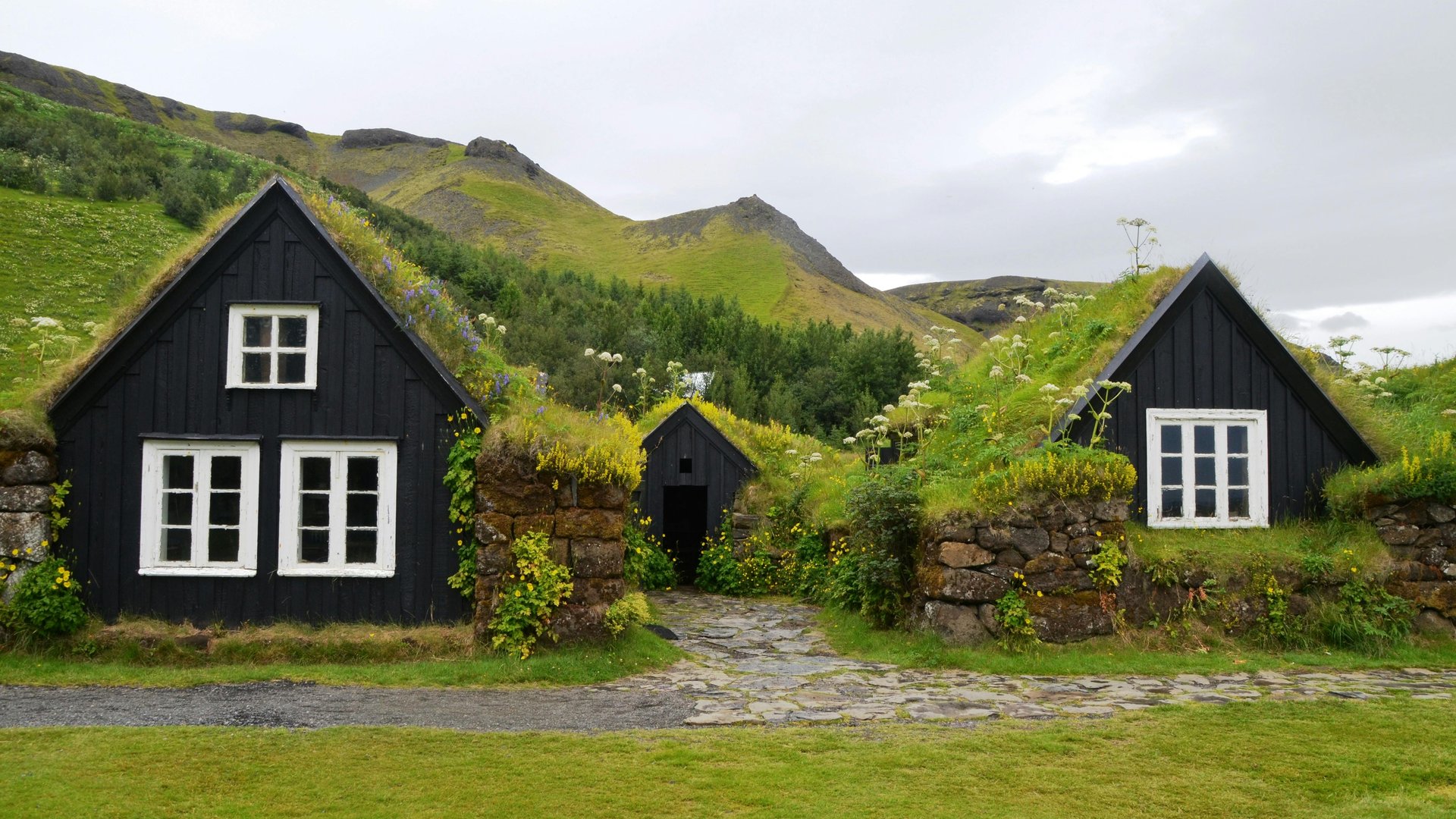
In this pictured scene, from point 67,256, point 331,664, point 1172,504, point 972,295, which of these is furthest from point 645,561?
point 972,295

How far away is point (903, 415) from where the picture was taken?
18.3 m

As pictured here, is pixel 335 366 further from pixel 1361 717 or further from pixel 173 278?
pixel 1361 717

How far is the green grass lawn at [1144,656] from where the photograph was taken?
1150 centimetres

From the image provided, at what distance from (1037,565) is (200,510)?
10.3 m

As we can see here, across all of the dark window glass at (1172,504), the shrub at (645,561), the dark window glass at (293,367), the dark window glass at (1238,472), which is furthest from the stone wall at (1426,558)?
the dark window glass at (293,367)

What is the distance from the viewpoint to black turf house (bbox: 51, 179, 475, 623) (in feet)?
38.7

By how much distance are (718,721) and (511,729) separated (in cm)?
187

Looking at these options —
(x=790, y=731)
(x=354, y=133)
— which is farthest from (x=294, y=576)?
(x=354, y=133)

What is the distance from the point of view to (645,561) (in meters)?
19.5

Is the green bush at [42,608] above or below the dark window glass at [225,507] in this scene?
below

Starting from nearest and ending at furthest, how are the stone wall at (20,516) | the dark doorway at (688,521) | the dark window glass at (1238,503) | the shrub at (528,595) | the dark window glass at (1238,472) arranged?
the shrub at (528,595)
the stone wall at (20,516)
the dark window glass at (1238,503)
the dark window glass at (1238,472)
the dark doorway at (688,521)

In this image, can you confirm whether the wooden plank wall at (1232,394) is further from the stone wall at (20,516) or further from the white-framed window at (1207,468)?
the stone wall at (20,516)

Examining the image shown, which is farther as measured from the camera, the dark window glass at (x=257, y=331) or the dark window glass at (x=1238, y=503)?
the dark window glass at (x=1238, y=503)

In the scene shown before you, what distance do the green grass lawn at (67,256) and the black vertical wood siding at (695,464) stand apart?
12.4 m
